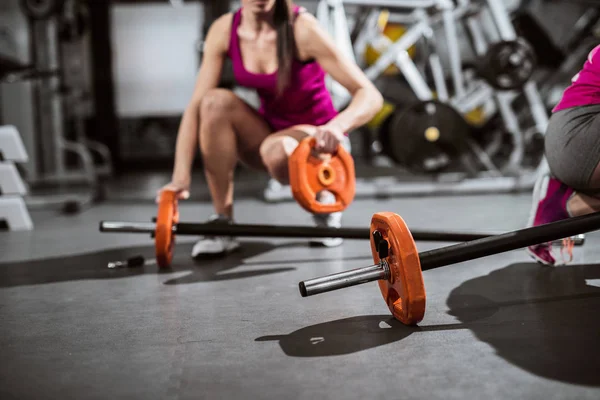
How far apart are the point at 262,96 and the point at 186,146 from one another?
0.35 m

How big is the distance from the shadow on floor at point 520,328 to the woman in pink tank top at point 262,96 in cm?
64

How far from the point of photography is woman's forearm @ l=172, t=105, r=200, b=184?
1.65 m

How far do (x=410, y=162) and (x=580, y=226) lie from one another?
2.43m

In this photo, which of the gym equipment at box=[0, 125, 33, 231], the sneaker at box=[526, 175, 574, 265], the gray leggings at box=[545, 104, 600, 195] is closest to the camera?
the gray leggings at box=[545, 104, 600, 195]

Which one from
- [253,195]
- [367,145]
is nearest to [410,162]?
[253,195]

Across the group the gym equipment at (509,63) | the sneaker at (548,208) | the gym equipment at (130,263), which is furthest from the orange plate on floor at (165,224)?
the gym equipment at (509,63)

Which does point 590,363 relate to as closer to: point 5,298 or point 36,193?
point 5,298

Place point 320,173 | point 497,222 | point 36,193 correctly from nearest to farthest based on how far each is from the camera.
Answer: point 320,173, point 497,222, point 36,193

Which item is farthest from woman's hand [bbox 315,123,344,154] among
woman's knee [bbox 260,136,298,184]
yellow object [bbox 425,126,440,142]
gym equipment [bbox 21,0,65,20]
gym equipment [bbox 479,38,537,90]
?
gym equipment [bbox 21,0,65,20]

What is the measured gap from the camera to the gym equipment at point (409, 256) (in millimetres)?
970

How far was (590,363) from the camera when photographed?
0.83 metres

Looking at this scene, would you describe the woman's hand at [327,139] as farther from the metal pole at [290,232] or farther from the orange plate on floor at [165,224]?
the orange plate on floor at [165,224]

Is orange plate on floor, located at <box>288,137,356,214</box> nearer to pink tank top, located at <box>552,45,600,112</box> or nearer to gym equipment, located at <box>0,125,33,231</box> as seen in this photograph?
pink tank top, located at <box>552,45,600,112</box>

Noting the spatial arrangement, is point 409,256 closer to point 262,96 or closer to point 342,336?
point 342,336
